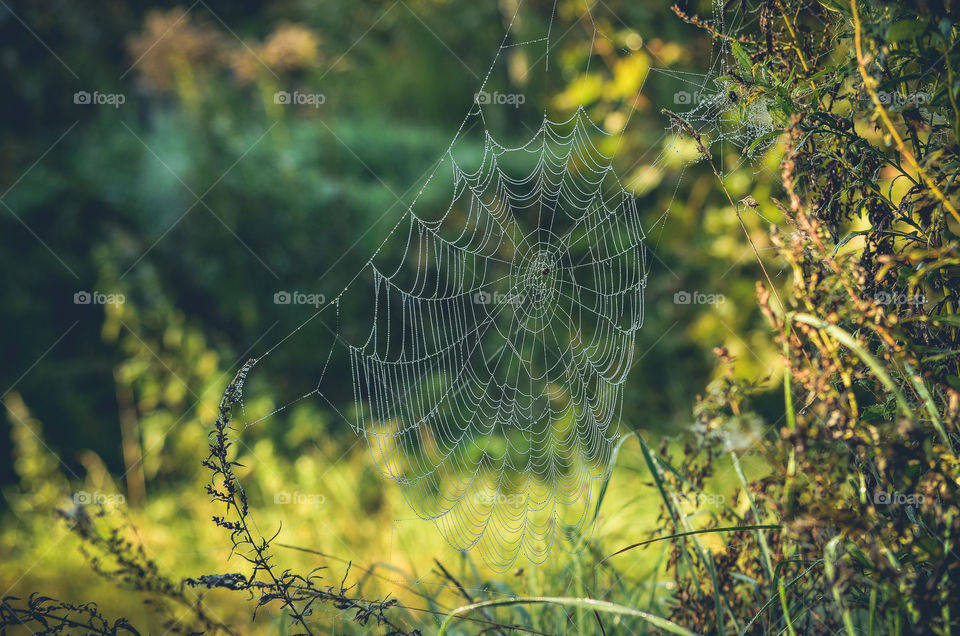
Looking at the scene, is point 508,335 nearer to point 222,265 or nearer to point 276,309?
point 276,309

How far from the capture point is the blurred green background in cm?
393

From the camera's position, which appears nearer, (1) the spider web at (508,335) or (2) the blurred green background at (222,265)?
(1) the spider web at (508,335)

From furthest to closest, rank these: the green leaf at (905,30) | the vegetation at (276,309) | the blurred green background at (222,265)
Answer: the blurred green background at (222,265), the vegetation at (276,309), the green leaf at (905,30)

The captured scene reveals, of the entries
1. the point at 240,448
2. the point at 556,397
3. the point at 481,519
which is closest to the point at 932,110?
the point at 481,519

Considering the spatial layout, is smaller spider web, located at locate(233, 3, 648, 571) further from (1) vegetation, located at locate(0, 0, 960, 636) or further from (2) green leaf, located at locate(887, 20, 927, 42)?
(2) green leaf, located at locate(887, 20, 927, 42)

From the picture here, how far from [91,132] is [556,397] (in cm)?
427

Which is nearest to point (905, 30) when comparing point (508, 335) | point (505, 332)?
point (508, 335)

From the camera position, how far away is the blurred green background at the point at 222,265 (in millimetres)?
3934

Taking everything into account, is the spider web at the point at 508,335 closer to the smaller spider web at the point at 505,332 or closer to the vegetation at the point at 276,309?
the smaller spider web at the point at 505,332

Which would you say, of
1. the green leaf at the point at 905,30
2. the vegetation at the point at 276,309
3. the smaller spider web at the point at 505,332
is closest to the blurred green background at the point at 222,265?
the vegetation at the point at 276,309

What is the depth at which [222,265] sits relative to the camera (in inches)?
182

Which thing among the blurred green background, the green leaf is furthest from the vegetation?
the green leaf

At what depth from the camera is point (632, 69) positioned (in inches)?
157

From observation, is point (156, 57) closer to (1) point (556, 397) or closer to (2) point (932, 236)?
(1) point (556, 397)
